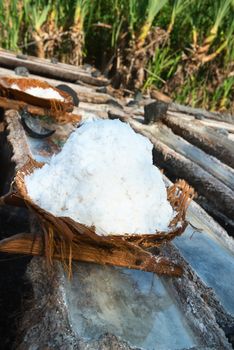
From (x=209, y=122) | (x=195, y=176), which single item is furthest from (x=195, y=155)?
(x=209, y=122)

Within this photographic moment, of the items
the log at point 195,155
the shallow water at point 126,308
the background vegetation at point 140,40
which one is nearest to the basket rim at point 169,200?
the shallow water at point 126,308

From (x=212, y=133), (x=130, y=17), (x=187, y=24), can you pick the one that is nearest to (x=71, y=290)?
(x=212, y=133)

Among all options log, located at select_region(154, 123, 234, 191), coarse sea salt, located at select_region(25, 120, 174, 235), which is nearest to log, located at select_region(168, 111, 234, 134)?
log, located at select_region(154, 123, 234, 191)

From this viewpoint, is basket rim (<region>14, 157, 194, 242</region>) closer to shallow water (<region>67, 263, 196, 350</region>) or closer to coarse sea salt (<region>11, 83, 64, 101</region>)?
shallow water (<region>67, 263, 196, 350</region>)

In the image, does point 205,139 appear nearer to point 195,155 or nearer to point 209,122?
point 195,155

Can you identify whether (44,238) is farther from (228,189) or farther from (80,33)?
(80,33)

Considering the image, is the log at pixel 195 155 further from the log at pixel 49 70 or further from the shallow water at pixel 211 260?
the log at pixel 49 70
